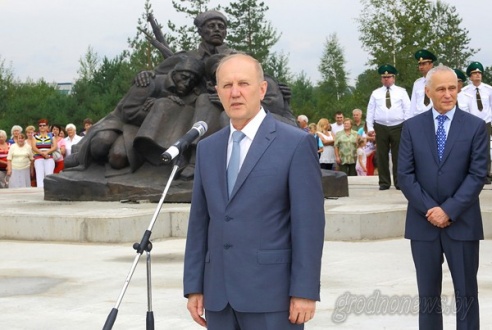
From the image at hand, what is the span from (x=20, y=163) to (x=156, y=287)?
1200 centimetres

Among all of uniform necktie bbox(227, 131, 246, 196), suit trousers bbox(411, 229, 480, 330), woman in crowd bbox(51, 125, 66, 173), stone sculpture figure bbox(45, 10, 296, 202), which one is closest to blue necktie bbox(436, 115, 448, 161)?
suit trousers bbox(411, 229, 480, 330)

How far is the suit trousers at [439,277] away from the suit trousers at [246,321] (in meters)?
2.01

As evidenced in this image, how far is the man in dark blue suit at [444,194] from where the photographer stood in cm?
635

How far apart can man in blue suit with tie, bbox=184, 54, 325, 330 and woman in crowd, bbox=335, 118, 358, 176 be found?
15683 millimetres

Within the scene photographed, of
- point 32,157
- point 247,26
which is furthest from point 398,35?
point 32,157

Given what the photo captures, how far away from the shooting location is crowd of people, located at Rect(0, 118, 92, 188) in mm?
20297

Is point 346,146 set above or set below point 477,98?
below

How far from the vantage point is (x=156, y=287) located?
9008mm

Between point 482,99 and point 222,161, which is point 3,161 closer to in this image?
point 482,99

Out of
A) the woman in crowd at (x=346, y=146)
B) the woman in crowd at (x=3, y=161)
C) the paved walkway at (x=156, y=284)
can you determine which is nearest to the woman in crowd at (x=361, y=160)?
the woman in crowd at (x=346, y=146)

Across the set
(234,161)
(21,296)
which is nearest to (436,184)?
(234,161)

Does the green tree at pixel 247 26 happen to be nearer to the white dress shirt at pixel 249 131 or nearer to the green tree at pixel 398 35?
the green tree at pixel 398 35

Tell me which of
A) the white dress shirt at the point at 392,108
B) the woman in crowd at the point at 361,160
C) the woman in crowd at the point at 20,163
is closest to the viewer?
the white dress shirt at the point at 392,108

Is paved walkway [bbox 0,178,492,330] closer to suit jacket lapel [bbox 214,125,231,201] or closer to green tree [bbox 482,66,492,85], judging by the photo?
suit jacket lapel [bbox 214,125,231,201]
